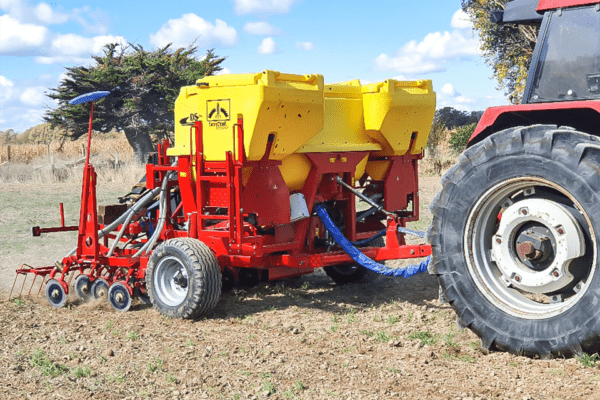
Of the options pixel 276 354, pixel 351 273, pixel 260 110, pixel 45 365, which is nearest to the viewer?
pixel 45 365

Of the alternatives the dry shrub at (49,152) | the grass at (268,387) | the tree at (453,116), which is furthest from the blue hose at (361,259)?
the tree at (453,116)

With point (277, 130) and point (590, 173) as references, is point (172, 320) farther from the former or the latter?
point (590, 173)

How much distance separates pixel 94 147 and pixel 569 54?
3138 centimetres

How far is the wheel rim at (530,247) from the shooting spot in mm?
4207

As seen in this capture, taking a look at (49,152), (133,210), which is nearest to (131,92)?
(49,152)

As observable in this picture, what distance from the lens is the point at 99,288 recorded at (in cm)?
693

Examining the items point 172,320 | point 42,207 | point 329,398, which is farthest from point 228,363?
point 42,207

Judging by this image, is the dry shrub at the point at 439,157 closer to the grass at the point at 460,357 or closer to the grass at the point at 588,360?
the grass at the point at 460,357

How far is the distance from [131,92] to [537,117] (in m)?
26.6

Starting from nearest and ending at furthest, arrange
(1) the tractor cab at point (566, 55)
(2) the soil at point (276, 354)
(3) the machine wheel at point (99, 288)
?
1. (2) the soil at point (276, 354)
2. (1) the tractor cab at point (566, 55)
3. (3) the machine wheel at point (99, 288)

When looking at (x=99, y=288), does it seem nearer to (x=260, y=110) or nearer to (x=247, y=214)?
(x=247, y=214)

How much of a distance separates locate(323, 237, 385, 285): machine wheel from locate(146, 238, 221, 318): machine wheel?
1.80 metres

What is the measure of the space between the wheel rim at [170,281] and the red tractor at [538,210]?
8.18 ft

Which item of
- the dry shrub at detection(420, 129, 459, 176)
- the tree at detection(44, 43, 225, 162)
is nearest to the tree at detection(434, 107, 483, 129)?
the dry shrub at detection(420, 129, 459, 176)
